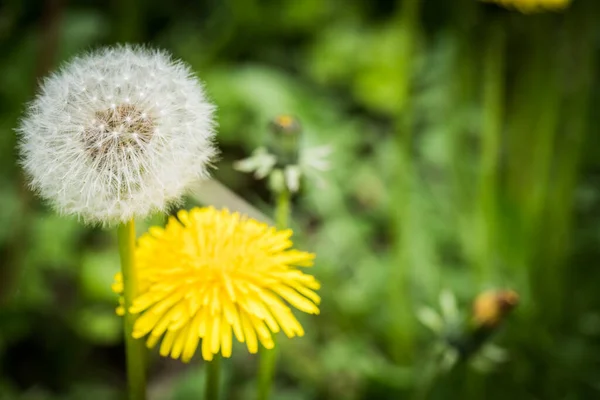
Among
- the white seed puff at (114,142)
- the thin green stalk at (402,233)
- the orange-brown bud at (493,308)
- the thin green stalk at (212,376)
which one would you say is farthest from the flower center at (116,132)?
the thin green stalk at (402,233)

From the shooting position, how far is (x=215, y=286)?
43 cm

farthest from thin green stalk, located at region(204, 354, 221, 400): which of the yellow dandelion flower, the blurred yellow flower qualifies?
the blurred yellow flower

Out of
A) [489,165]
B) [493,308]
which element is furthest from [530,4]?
[493,308]

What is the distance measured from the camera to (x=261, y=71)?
1.24 m

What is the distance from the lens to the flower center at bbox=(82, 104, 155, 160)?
40 centimetres

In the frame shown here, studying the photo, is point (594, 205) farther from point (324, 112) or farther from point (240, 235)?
point (240, 235)

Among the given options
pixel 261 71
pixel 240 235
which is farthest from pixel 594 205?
pixel 240 235

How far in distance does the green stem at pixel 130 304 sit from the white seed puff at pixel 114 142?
0.05 feet

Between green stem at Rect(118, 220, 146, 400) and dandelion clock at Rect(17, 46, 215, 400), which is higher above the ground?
dandelion clock at Rect(17, 46, 215, 400)

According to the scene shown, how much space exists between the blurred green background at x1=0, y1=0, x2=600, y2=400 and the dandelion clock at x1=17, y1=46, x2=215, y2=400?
1.17 ft

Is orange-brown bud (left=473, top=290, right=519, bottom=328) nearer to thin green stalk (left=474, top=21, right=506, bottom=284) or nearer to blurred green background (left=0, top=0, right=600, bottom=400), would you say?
blurred green background (left=0, top=0, right=600, bottom=400)

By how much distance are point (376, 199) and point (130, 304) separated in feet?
2.82

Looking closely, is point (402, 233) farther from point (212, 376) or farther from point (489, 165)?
point (212, 376)

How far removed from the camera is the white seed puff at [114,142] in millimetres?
402
